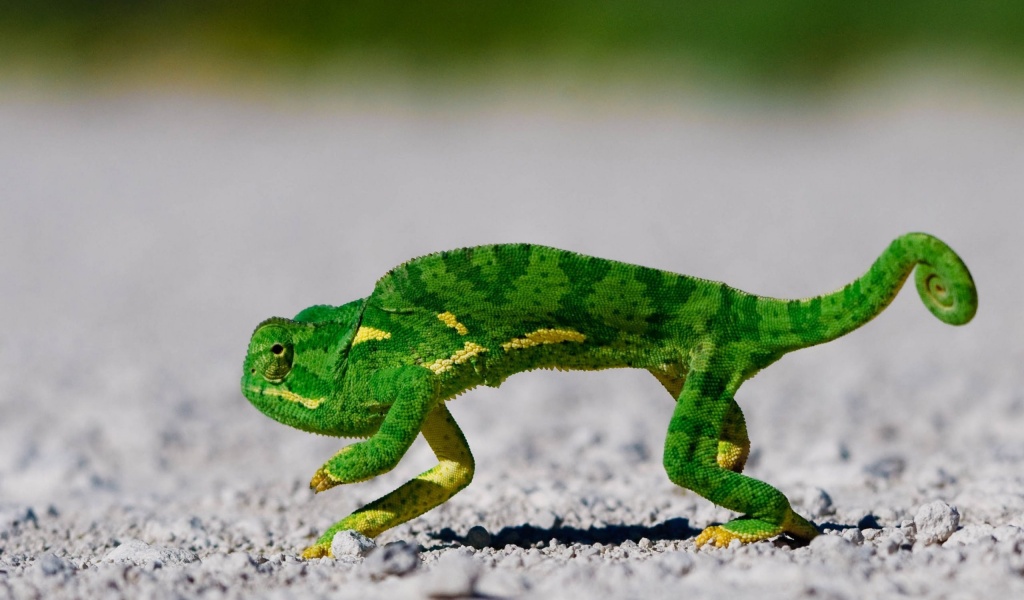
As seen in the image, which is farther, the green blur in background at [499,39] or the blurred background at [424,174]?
the green blur in background at [499,39]

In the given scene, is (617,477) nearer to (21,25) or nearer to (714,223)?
(714,223)

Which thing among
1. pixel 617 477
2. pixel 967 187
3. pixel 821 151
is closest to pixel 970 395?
pixel 617 477

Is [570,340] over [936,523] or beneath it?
over

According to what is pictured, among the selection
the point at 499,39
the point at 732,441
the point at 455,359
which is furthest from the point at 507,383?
the point at 499,39

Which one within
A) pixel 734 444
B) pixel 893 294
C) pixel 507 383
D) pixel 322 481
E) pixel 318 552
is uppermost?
pixel 507 383

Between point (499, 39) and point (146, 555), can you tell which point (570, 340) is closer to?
point (146, 555)

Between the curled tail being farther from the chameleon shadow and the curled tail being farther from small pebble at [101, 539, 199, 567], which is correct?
small pebble at [101, 539, 199, 567]

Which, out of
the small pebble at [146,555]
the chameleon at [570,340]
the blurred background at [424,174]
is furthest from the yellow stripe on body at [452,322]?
the blurred background at [424,174]

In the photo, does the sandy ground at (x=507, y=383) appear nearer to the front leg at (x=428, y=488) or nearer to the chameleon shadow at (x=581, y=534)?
the chameleon shadow at (x=581, y=534)
